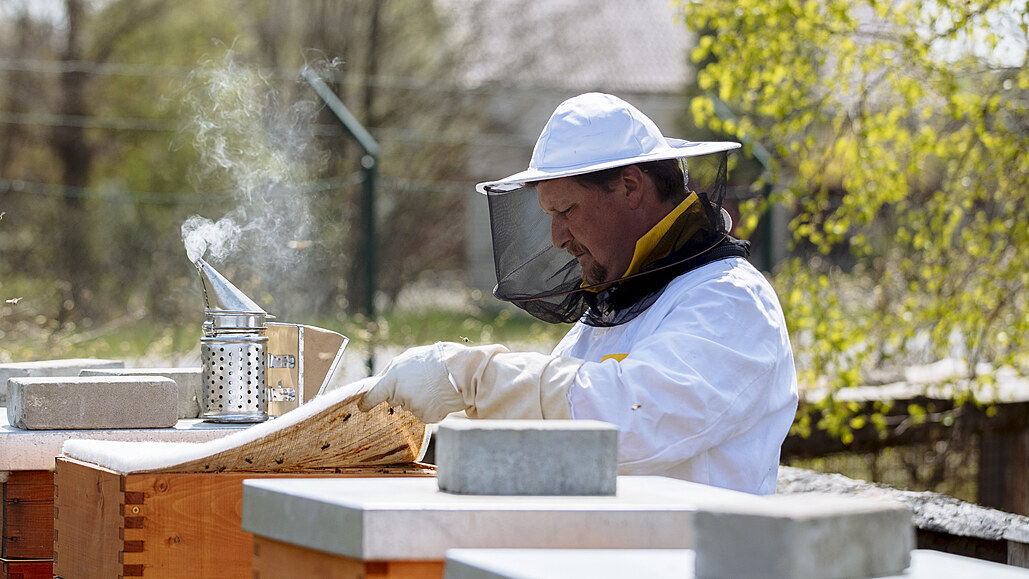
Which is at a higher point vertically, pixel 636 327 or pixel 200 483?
pixel 636 327

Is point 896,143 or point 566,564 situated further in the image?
point 896,143

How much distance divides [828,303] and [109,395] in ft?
10.2

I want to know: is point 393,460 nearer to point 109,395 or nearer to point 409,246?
point 109,395

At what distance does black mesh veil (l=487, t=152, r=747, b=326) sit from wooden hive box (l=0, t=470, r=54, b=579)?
103cm

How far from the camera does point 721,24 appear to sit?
4.57m

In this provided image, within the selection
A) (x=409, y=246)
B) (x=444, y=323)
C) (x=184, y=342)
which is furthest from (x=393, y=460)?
(x=409, y=246)

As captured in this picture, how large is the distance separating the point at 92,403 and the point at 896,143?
141 inches

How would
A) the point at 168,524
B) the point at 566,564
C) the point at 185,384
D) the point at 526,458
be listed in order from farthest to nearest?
the point at 185,384 → the point at 168,524 → the point at 526,458 → the point at 566,564

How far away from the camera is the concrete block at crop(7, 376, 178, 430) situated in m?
2.20

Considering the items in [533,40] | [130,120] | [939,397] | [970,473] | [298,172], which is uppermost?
[533,40]

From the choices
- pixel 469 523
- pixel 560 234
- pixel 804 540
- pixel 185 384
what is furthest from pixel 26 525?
pixel 804 540

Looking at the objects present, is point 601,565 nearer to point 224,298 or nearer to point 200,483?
point 200,483

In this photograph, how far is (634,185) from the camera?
7.68 ft

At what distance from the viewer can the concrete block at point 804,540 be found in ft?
3.07
